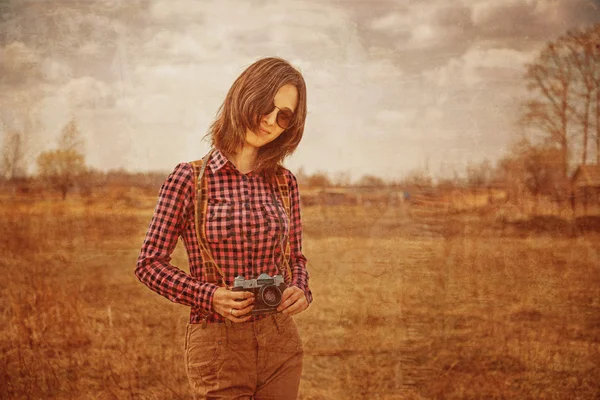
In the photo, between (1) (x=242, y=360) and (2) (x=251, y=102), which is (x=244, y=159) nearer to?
(2) (x=251, y=102)

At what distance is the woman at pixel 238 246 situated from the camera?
47.3 inches

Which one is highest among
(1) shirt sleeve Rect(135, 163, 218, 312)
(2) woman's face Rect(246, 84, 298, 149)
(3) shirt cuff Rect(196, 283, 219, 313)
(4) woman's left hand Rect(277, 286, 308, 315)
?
(2) woman's face Rect(246, 84, 298, 149)

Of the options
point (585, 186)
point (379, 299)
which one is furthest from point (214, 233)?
point (585, 186)

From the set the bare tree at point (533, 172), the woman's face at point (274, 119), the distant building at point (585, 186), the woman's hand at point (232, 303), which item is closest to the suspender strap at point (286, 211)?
the woman's face at point (274, 119)

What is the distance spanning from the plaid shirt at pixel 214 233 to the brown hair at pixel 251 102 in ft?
0.16

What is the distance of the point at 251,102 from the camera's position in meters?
1.31

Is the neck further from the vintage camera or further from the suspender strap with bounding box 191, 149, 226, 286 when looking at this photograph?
the vintage camera

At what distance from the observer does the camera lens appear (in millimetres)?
1189

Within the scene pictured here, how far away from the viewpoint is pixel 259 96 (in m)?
1.31

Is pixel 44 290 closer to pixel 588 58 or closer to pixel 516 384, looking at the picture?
pixel 516 384

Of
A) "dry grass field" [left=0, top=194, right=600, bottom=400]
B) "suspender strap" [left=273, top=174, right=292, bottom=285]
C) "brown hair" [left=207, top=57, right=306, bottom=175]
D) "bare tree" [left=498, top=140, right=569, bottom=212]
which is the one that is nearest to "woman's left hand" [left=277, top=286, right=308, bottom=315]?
"suspender strap" [left=273, top=174, right=292, bottom=285]

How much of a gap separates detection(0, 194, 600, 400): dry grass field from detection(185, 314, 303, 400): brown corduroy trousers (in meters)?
2.47

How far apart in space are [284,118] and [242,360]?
1.95 feet

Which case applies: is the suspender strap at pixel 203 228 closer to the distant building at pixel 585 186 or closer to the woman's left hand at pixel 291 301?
the woman's left hand at pixel 291 301
